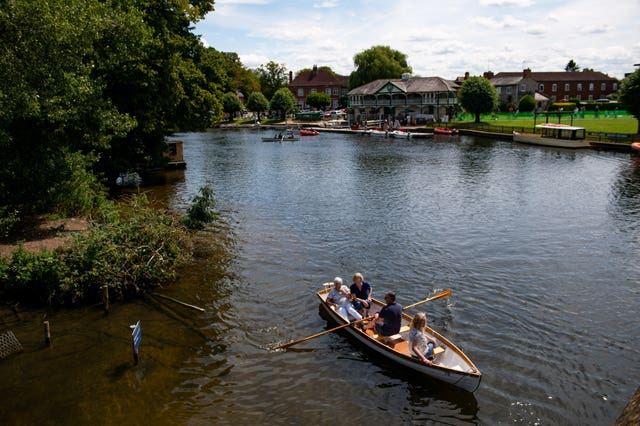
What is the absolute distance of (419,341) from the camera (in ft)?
43.2

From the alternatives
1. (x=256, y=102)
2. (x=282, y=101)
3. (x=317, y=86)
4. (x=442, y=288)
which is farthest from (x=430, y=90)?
(x=442, y=288)

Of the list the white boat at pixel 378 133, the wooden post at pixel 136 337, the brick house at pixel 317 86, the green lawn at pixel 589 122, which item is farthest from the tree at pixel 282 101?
the wooden post at pixel 136 337

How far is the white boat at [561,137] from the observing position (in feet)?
195

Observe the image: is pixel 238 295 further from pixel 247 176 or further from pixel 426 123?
pixel 426 123

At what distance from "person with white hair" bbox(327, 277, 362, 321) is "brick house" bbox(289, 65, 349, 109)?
13025cm

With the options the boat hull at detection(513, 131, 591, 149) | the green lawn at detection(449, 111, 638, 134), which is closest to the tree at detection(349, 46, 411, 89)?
the green lawn at detection(449, 111, 638, 134)

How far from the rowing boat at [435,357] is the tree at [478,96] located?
7436cm

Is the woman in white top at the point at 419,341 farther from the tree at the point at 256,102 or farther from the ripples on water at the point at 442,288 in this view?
the tree at the point at 256,102

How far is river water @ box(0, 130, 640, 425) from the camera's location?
481 inches

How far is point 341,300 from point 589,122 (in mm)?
81236

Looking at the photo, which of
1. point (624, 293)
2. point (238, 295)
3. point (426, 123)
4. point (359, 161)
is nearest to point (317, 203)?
point (238, 295)

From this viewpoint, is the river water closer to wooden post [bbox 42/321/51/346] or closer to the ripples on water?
the ripples on water

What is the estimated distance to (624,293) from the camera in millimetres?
18500

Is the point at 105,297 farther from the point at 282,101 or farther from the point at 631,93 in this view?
the point at 282,101
